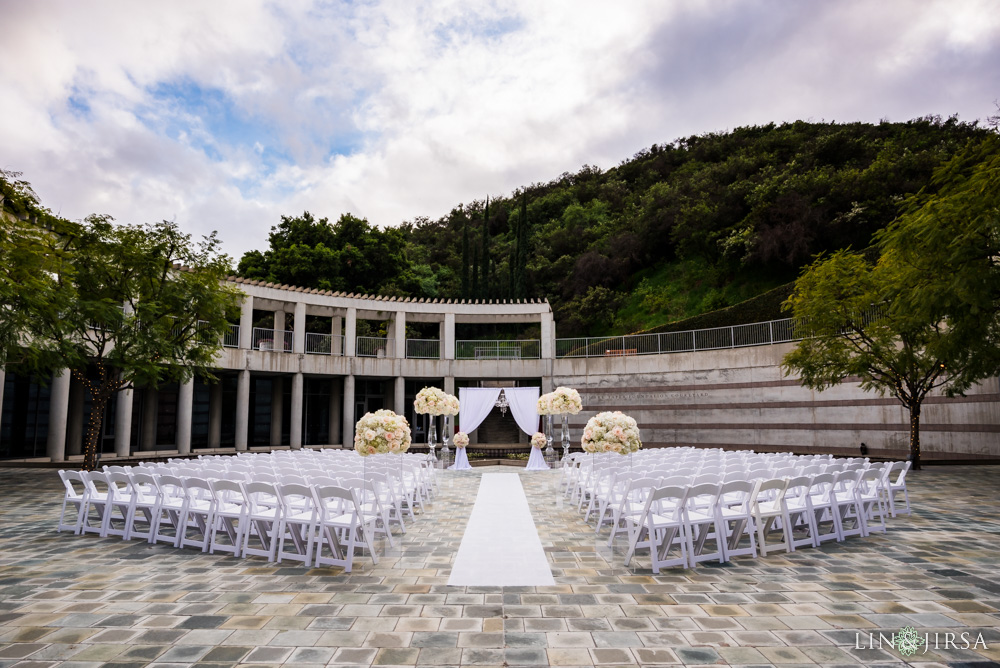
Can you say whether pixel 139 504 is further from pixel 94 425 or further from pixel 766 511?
pixel 94 425

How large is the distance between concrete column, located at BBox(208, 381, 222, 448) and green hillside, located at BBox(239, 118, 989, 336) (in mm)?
11829

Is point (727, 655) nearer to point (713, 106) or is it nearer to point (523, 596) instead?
point (523, 596)

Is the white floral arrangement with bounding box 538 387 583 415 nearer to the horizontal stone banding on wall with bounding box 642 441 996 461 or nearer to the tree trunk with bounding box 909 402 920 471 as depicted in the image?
the horizontal stone banding on wall with bounding box 642 441 996 461

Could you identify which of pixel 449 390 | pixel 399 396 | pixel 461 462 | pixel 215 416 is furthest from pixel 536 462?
pixel 215 416

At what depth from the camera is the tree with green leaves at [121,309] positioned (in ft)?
41.7

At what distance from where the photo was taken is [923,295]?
9.19 metres

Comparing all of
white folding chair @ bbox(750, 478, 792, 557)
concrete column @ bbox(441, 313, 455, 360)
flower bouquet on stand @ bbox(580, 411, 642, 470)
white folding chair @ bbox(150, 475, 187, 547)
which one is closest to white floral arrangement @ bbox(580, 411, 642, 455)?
flower bouquet on stand @ bbox(580, 411, 642, 470)

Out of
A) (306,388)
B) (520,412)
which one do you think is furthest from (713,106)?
(306,388)

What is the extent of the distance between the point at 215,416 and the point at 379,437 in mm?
18686

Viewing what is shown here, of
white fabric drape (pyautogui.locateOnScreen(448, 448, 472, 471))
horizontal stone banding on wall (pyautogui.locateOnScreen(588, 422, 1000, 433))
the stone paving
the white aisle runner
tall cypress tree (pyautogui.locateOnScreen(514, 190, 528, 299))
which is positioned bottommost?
white fabric drape (pyautogui.locateOnScreen(448, 448, 472, 471))

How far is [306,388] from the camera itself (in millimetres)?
25234

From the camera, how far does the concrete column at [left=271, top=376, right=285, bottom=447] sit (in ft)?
80.0

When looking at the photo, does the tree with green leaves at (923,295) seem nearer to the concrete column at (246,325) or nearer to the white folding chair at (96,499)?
the white folding chair at (96,499)

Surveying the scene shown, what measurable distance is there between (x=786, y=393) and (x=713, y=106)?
32255 mm
